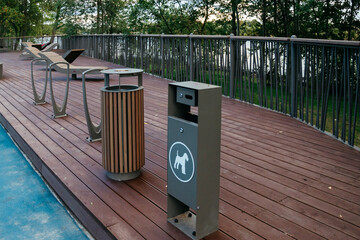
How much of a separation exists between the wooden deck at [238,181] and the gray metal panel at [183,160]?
29 cm

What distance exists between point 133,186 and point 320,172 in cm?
189

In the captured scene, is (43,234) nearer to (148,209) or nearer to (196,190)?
(148,209)

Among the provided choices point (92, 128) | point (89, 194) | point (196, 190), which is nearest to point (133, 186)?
point (89, 194)

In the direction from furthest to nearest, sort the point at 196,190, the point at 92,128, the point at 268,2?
1. the point at 268,2
2. the point at 92,128
3. the point at 196,190

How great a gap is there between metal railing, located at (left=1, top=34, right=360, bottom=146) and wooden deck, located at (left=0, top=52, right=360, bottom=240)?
19.3 inches

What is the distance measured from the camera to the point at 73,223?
10.3 ft

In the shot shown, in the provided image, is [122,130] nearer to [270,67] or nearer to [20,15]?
[270,67]

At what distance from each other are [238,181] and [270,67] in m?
3.32

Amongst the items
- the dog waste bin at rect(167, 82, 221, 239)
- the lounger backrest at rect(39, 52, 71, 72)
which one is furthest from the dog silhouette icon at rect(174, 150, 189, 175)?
the lounger backrest at rect(39, 52, 71, 72)

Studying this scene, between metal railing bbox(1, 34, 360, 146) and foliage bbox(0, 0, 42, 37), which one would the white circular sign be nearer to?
metal railing bbox(1, 34, 360, 146)

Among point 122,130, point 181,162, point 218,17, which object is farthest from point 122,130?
point 218,17

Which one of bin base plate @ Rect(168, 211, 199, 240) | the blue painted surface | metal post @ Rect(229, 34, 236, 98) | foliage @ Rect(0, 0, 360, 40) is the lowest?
the blue painted surface

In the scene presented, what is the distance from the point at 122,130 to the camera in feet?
10.7

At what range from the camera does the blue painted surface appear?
3004 millimetres
